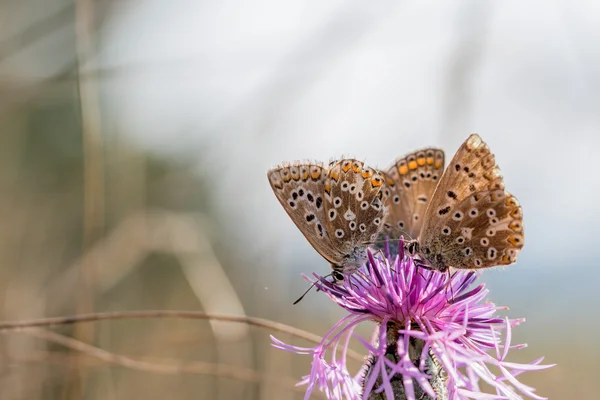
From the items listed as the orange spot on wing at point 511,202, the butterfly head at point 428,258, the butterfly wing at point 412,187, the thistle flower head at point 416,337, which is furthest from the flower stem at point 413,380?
the butterfly wing at point 412,187

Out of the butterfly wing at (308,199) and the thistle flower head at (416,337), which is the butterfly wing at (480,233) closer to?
the thistle flower head at (416,337)

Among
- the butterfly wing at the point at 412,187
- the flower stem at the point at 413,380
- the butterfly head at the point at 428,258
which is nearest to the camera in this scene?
the flower stem at the point at 413,380

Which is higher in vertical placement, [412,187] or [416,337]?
[412,187]

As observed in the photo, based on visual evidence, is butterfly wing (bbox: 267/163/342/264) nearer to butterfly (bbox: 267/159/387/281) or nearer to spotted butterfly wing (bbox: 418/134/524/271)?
butterfly (bbox: 267/159/387/281)

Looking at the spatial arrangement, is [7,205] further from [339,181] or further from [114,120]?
[339,181]

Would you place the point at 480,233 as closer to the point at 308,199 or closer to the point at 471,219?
the point at 471,219

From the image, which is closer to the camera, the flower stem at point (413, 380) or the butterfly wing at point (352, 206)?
the flower stem at point (413, 380)

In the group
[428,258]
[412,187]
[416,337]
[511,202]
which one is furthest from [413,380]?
[412,187]
